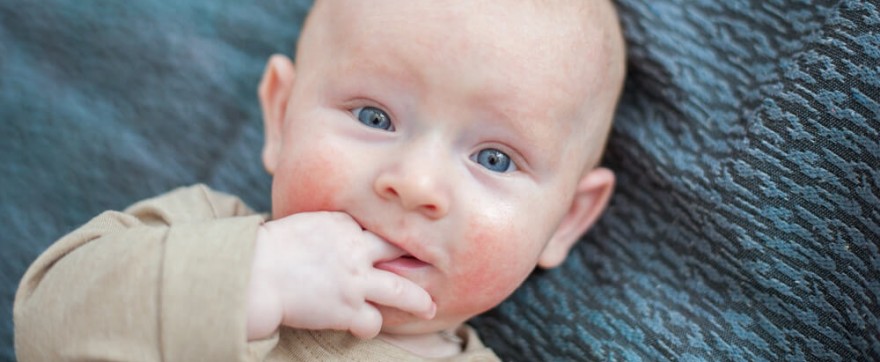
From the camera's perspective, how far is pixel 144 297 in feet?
3.60

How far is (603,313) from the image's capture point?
145 centimetres

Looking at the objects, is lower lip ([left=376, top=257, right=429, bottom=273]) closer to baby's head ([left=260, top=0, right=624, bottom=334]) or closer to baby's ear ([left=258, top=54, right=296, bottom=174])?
baby's head ([left=260, top=0, right=624, bottom=334])

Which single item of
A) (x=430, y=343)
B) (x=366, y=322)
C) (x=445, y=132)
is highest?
(x=445, y=132)

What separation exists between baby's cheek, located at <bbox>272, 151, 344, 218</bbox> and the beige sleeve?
73 millimetres

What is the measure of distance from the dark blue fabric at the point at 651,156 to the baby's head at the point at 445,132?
217 millimetres

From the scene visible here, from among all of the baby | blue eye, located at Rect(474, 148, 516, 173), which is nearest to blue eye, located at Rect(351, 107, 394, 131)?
the baby

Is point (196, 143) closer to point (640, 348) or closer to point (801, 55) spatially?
point (640, 348)

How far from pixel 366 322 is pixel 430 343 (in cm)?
23

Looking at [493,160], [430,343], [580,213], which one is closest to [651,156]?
[580,213]

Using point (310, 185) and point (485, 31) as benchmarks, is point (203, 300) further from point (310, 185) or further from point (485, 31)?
point (485, 31)

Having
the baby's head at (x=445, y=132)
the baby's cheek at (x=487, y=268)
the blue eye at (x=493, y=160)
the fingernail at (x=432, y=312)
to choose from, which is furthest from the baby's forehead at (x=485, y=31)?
the fingernail at (x=432, y=312)

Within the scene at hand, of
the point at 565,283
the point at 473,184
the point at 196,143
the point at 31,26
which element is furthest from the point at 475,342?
the point at 31,26

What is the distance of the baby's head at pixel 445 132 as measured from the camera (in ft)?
3.94

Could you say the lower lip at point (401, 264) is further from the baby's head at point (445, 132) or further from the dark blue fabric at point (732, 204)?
the dark blue fabric at point (732, 204)
